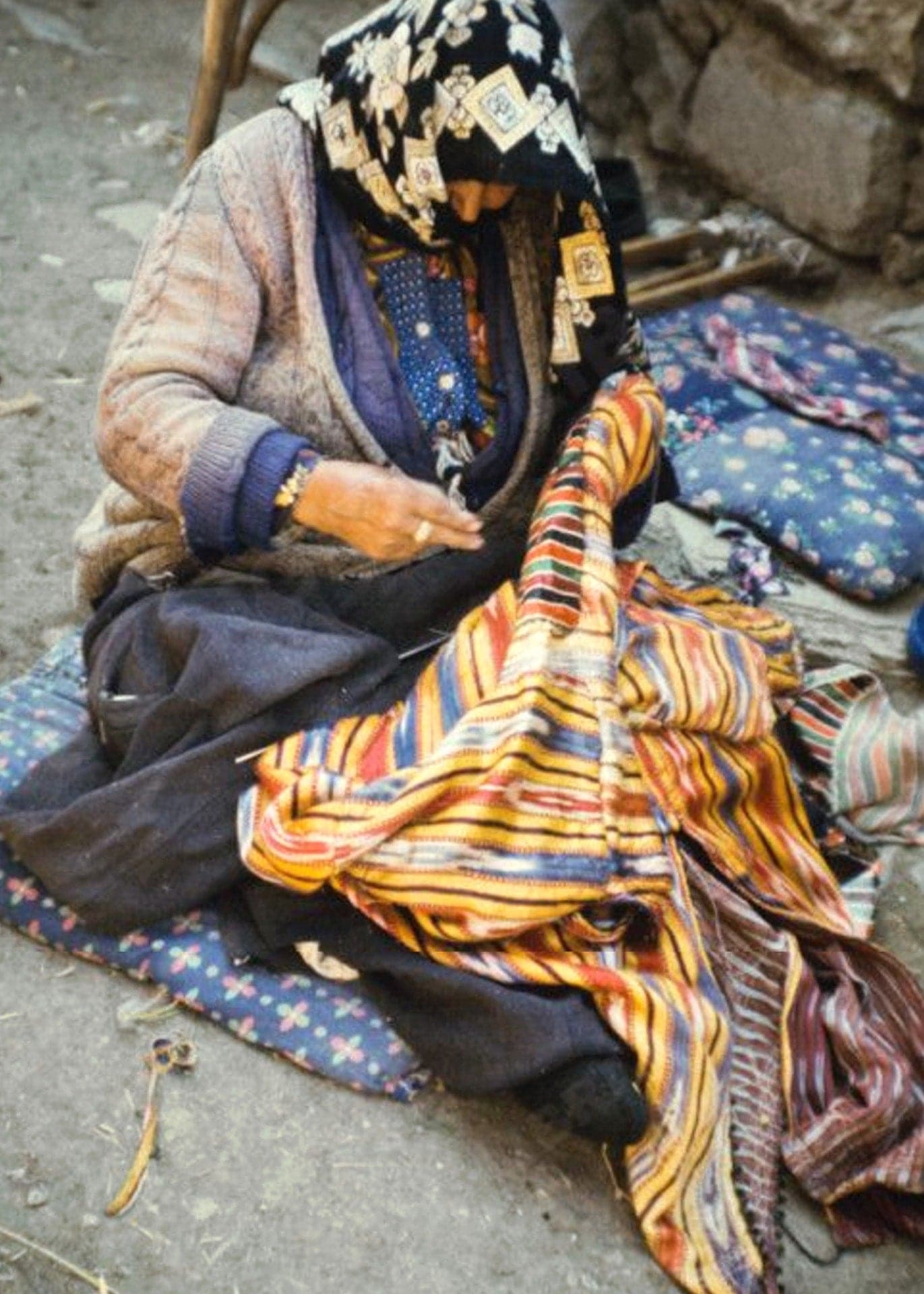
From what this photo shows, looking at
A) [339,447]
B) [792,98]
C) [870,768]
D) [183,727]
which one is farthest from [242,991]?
[792,98]

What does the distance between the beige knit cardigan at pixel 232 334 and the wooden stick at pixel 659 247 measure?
176 cm

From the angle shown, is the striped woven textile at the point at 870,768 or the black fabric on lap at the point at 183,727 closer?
the black fabric on lap at the point at 183,727

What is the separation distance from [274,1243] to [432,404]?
1.14 metres

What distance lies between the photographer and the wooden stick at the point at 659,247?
3.73 m

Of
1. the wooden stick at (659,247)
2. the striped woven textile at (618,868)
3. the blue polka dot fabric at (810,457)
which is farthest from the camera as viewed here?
the wooden stick at (659,247)

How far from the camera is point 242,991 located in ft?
6.09

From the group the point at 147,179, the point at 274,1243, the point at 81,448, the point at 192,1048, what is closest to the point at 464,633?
the point at 192,1048

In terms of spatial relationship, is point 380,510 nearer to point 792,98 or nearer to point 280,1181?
point 280,1181

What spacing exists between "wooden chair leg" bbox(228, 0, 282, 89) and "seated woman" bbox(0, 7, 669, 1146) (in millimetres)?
1567

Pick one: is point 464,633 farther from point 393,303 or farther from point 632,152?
point 632,152

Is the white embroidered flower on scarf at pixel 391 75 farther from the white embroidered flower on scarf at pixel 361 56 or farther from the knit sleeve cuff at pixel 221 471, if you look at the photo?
the knit sleeve cuff at pixel 221 471

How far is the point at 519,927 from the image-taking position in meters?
1.71

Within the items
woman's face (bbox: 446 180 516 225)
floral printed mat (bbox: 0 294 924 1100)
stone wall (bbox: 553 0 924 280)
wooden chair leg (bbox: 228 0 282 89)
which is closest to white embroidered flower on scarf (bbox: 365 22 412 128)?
woman's face (bbox: 446 180 516 225)

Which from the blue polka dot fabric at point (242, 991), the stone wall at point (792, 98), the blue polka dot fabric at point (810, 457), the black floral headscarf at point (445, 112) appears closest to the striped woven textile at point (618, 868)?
the blue polka dot fabric at point (242, 991)
